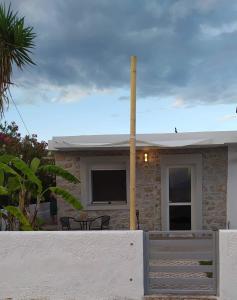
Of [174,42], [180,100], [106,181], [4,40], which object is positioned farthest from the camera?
[180,100]

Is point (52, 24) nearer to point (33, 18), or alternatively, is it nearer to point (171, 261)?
point (33, 18)

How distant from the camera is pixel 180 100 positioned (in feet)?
56.4

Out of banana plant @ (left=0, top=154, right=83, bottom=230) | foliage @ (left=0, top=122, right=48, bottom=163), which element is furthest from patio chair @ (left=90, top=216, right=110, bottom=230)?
foliage @ (left=0, top=122, right=48, bottom=163)

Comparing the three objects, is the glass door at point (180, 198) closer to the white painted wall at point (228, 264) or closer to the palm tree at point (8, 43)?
the palm tree at point (8, 43)

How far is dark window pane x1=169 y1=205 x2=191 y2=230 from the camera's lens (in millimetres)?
12336

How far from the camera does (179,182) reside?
40.3 ft

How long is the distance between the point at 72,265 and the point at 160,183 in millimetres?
6322

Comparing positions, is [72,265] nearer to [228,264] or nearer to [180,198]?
[228,264]

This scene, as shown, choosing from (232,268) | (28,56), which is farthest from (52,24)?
(232,268)

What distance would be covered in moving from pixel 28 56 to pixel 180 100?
8982mm

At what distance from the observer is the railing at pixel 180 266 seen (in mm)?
6129

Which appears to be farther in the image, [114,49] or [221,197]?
[221,197]

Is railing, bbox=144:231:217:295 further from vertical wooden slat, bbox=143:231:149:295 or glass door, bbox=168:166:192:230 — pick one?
glass door, bbox=168:166:192:230

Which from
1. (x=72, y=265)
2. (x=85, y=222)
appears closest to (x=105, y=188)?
(x=85, y=222)
